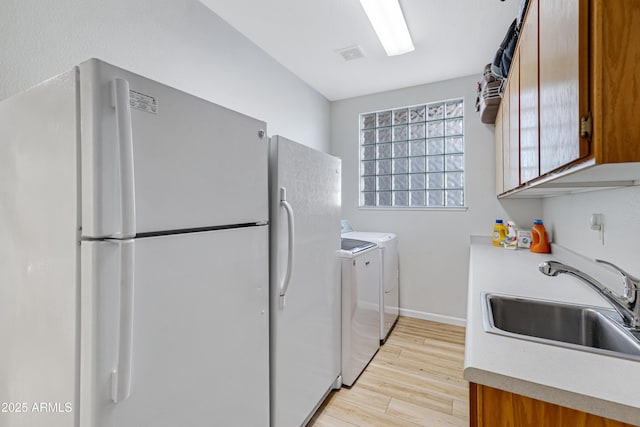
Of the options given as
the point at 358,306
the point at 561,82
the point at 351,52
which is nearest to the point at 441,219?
the point at 358,306

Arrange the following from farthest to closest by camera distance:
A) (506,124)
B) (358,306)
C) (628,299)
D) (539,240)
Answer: (539,240), (358,306), (506,124), (628,299)

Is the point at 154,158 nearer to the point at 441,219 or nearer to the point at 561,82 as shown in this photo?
the point at 561,82

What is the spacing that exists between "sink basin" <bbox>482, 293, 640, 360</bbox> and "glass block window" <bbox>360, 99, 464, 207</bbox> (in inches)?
77.5

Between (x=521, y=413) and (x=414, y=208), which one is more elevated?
(x=414, y=208)

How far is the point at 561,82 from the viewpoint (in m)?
0.76

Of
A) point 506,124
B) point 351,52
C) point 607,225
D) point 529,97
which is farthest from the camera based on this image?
point 351,52

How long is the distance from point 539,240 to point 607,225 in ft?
3.55

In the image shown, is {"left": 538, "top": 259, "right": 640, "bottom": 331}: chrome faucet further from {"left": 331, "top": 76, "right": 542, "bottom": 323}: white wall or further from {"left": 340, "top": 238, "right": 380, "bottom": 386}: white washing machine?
{"left": 331, "top": 76, "right": 542, "bottom": 323}: white wall

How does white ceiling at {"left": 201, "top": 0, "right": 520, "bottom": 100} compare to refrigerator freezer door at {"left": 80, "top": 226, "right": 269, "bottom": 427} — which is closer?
refrigerator freezer door at {"left": 80, "top": 226, "right": 269, "bottom": 427}

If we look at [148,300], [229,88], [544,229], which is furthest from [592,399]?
[229,88]

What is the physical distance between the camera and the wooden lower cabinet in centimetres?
65

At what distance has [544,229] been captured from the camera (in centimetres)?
240

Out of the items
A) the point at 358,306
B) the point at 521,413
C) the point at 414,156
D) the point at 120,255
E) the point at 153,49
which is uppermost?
the point at 153,49

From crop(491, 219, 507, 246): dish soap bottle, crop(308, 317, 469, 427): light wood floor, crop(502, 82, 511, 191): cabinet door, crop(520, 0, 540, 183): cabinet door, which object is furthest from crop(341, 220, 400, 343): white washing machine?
crop(520, 0, 540, 183): cabinet door
